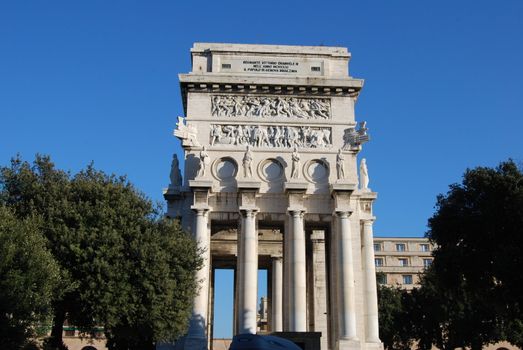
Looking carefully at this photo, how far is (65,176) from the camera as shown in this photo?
1510 inches

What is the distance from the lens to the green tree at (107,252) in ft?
111

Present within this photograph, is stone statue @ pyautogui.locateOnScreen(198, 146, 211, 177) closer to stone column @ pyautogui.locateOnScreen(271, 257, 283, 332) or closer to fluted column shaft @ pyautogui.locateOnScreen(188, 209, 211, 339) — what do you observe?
fluted column shaft @ pyautogui.locateOnScreen(188, 209, 211, 339)

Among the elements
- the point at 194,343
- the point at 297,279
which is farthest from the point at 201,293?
the point at 297,279

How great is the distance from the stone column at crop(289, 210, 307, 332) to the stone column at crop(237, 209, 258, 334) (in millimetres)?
2621

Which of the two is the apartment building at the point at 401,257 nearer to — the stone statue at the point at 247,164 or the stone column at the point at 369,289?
the stone column at the point at 369,289

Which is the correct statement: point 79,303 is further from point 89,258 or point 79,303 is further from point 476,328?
point 476,328

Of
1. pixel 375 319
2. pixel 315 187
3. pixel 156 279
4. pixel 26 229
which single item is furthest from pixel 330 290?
pixel 26 229

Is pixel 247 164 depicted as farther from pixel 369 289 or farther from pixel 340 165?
pixel 369 289

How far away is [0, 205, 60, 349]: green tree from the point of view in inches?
1142

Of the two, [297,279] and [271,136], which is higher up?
[271,136]

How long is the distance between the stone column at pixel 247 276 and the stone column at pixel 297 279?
2621mm

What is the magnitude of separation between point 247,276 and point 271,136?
11.5m

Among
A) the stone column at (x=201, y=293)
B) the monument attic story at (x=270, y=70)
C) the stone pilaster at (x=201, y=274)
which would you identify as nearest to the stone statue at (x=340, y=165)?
the monument attic story at (x=270, y=70)

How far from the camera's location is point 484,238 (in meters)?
39.5
